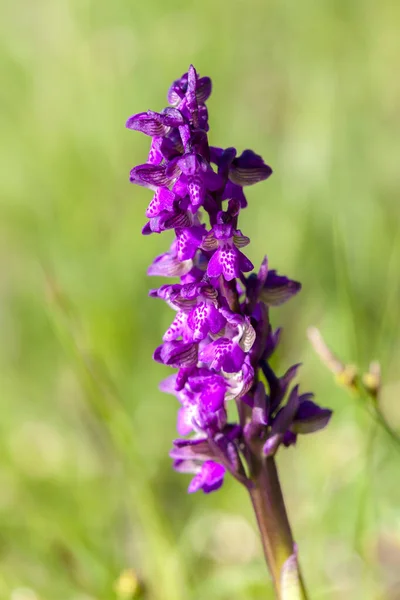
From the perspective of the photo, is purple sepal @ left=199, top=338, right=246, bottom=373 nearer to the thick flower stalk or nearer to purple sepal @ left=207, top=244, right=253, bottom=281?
the thick flower stalk

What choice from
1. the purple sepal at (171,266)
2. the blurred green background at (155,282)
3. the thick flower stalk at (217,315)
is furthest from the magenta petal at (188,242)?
the blurred green background at (155,282)

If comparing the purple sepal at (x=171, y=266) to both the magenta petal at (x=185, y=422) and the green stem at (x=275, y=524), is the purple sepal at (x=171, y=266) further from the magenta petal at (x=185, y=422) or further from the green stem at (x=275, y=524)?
the green stem at (x=275, y=524)

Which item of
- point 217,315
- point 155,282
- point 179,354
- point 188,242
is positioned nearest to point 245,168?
point 188,242

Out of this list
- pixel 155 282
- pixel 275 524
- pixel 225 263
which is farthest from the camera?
pixel 155 282

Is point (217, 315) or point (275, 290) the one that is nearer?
point (217, 315)

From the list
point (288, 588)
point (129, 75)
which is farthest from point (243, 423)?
point (129, 75)

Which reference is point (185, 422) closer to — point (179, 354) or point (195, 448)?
point (195, 448)

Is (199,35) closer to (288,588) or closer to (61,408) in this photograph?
(61,408)
